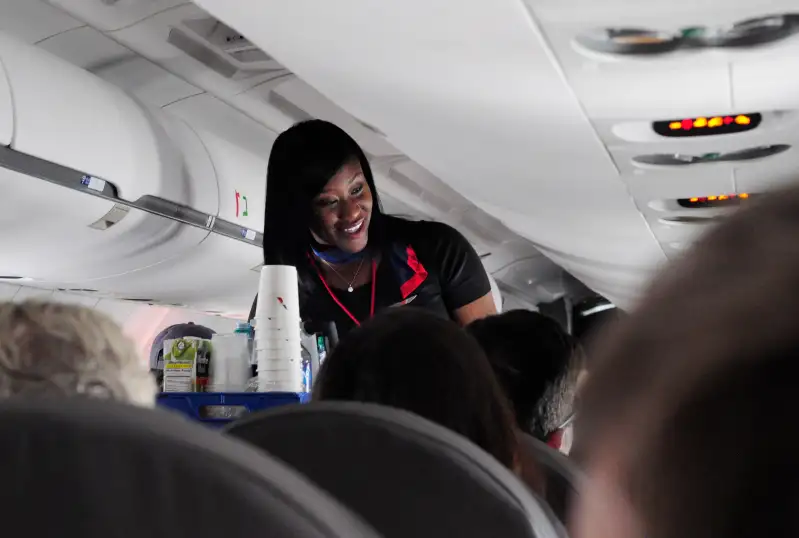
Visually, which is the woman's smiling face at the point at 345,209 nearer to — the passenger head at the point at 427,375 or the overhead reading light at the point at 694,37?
the overhead reading light at the point at 694,37

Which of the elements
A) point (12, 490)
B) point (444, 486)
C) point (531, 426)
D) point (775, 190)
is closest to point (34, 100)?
point (531, 426)

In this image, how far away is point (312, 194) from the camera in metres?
3.15

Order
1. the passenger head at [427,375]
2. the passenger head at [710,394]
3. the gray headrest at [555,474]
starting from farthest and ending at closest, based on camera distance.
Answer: the gray headrest at [555,474] → the passenger head at [427,375] → the passenger head at [710,394]

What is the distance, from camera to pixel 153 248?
5.66 meters

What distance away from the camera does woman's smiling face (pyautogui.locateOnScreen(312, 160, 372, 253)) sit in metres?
3.15

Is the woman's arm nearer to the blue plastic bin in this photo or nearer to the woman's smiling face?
the woman's smiling face

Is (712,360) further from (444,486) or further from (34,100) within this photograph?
(34,100)

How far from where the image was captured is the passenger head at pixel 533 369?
2.43m

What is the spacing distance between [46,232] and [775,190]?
4.68m

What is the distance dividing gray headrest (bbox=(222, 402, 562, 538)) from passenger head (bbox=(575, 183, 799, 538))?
716 mm

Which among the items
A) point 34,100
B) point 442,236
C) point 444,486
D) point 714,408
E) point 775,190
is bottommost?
point 444,486

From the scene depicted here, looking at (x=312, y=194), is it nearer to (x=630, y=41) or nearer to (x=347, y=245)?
(x=347, y=245)

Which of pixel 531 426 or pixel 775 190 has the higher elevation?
pixel 775 190

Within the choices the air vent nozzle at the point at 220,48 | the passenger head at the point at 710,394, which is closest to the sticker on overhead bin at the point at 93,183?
the air vent nozzle at the point at 220,48
